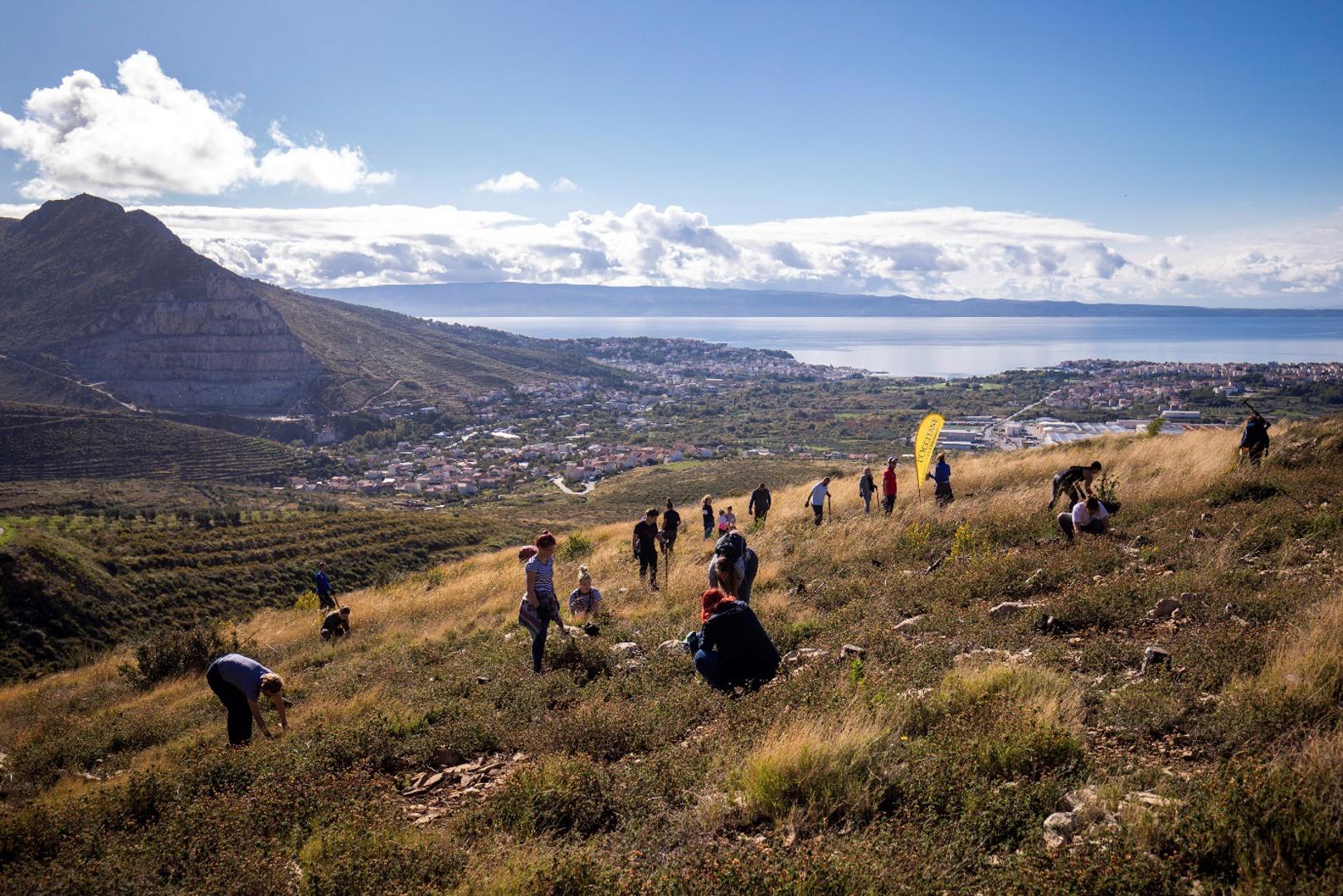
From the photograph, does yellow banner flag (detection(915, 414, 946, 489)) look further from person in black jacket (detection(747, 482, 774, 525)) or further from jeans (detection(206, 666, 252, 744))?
jeans (detection(206, 666, 252, 744))

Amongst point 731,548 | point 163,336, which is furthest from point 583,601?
point 163,336

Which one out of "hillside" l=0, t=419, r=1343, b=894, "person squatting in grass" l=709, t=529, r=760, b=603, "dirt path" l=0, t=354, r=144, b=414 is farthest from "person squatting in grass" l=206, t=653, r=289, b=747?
"dirt path" l=0, t=354, r=144, b=414

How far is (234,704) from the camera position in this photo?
6.32m

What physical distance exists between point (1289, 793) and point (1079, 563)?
5.02 meters

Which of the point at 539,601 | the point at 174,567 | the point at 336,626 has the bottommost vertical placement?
the point at 174,567

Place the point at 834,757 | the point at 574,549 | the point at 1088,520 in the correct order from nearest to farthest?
1. the point at 834,757
2. the point at 1088,520
3. the point at 574,549

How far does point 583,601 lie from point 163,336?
130298 mm

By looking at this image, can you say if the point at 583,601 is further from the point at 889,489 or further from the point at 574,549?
the point at 574,549

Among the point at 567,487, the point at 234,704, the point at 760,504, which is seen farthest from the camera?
the point at 567,487

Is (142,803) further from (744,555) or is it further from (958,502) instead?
(958,502)

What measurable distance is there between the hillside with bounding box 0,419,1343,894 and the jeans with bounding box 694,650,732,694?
127 mm

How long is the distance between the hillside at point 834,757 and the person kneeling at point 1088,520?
26 centimetres

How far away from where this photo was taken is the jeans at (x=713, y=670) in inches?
217

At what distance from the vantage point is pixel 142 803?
4824 mm
